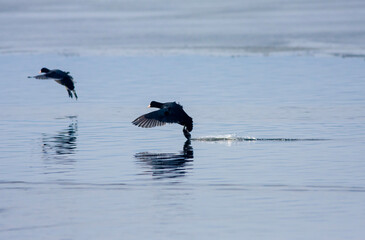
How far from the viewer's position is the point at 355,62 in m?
36.8

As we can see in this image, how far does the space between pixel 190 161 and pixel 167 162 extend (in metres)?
0.42

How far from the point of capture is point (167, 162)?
1648 centimetres

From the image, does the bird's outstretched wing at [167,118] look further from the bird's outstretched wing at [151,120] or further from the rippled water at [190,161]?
the rippled water at [190,161]

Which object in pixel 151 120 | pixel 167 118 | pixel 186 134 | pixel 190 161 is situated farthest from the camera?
pixel 151 120

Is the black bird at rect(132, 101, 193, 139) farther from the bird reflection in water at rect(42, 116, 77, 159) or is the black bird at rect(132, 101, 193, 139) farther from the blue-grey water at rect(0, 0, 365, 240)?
the bird reflection in water at rect(42, 116, 77, 159)

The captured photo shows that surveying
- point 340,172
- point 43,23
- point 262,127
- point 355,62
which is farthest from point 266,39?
point 340,172

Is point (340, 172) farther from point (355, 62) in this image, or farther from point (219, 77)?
point (355, 62)

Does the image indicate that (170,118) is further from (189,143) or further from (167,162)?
(167,162)

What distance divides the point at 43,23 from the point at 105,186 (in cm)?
4184

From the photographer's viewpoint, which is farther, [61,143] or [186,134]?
[186,134]

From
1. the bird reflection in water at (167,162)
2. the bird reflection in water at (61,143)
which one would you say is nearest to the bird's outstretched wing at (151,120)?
the bird reflection in water at (167,162)

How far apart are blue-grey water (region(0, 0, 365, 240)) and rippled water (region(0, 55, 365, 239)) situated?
31 millimetres

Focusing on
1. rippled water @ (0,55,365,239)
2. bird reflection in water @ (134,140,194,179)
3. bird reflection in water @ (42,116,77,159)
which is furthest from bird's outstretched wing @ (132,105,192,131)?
bird reflection in water @ (42,116,77,159)

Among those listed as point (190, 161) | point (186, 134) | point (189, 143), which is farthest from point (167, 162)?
point (186, 134)
